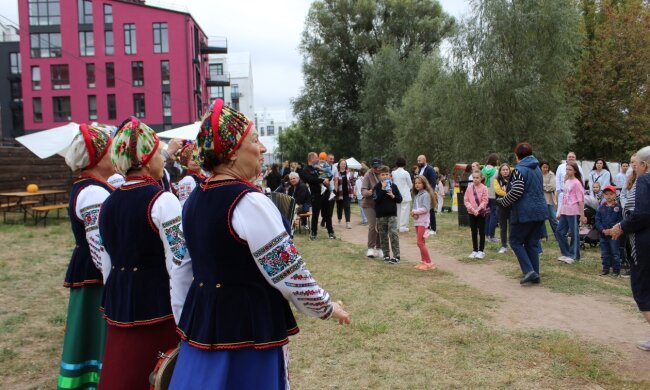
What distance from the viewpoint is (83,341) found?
359 cm

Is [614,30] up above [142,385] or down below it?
above

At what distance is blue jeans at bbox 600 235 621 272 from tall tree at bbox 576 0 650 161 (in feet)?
69.4

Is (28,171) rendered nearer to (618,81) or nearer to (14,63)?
(618,81)

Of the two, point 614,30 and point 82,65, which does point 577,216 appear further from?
point 82,65

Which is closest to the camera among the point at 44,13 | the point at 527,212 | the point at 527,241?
the point at 527,212

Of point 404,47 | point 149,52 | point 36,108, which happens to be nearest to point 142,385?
point 404,47

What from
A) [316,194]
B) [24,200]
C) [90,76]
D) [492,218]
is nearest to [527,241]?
[492,218]

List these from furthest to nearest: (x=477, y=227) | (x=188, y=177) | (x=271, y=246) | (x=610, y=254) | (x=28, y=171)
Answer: (x=28, y=171), (x=477, y=227), (x=610, y=254), (x=188, y=177), (x=271, y=246)

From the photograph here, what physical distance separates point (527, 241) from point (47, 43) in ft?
173

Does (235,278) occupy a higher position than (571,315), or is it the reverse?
(235,278)

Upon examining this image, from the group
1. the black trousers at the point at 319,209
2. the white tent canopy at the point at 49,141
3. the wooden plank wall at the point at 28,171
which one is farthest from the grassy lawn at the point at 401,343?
the wooden plank wall at the point at 28,171

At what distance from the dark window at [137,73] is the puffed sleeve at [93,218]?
1961 inches

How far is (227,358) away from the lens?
221 centimetres

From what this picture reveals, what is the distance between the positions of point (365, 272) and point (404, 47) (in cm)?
3320
